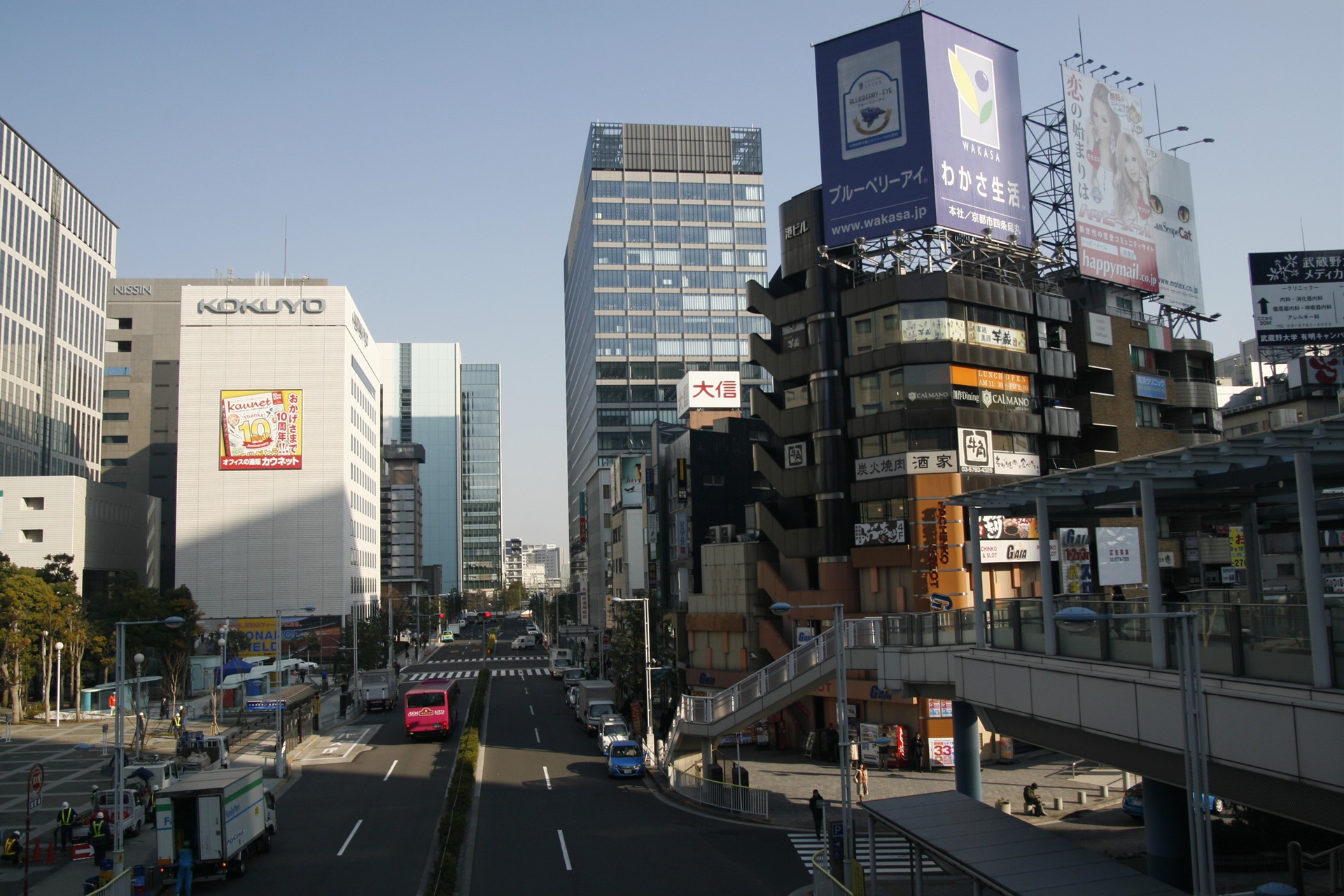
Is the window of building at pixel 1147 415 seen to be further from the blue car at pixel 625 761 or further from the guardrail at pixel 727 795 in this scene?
the blue car at pixel 625 761

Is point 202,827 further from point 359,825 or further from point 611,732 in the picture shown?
point 611,732

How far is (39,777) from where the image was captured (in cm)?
2888

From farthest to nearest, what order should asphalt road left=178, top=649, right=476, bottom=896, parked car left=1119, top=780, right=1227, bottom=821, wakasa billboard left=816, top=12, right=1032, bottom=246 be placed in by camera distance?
1. wakasa billboard left=816, top=12, right=1032, bottom=246
2. parked car left=1119, top=780, right=1227, bottom=821
3. asphalt road left=178, top=649, right=476, bottom=896

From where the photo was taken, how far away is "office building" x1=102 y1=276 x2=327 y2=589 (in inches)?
5197

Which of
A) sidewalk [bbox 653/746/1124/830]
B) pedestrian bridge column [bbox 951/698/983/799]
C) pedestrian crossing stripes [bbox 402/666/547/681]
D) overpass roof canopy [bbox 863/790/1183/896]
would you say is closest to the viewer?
overpass roof canopy [bbox 863/790/1183/896]

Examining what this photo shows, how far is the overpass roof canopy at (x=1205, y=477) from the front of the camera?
15.9 metres

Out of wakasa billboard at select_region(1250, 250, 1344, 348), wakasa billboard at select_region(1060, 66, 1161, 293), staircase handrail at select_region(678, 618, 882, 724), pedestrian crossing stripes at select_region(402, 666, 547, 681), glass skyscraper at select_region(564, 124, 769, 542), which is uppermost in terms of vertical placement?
glass skyscraper at select_region(564, 124, 769, 542)

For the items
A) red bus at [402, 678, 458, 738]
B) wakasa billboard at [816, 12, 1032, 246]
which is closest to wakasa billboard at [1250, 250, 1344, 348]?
wakasa billboard at [816, 12, 1032, 246]

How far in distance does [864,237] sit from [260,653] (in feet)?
271

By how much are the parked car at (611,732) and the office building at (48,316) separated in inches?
2714

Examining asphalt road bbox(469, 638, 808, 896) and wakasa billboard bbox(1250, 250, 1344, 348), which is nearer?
asphalt road bbox(469, 638, 808, 896)

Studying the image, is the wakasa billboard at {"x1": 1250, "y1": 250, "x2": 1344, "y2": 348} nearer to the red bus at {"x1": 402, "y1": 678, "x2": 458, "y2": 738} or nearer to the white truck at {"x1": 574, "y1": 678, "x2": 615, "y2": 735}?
the white truck at {"x1": 574, "y1": 678, "x2": 615, "y2": 735}

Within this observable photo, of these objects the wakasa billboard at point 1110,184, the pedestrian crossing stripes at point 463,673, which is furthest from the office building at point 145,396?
the wakasa billboard at point 1110,184

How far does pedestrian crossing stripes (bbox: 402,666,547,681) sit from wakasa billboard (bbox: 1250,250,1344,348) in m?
70.4
